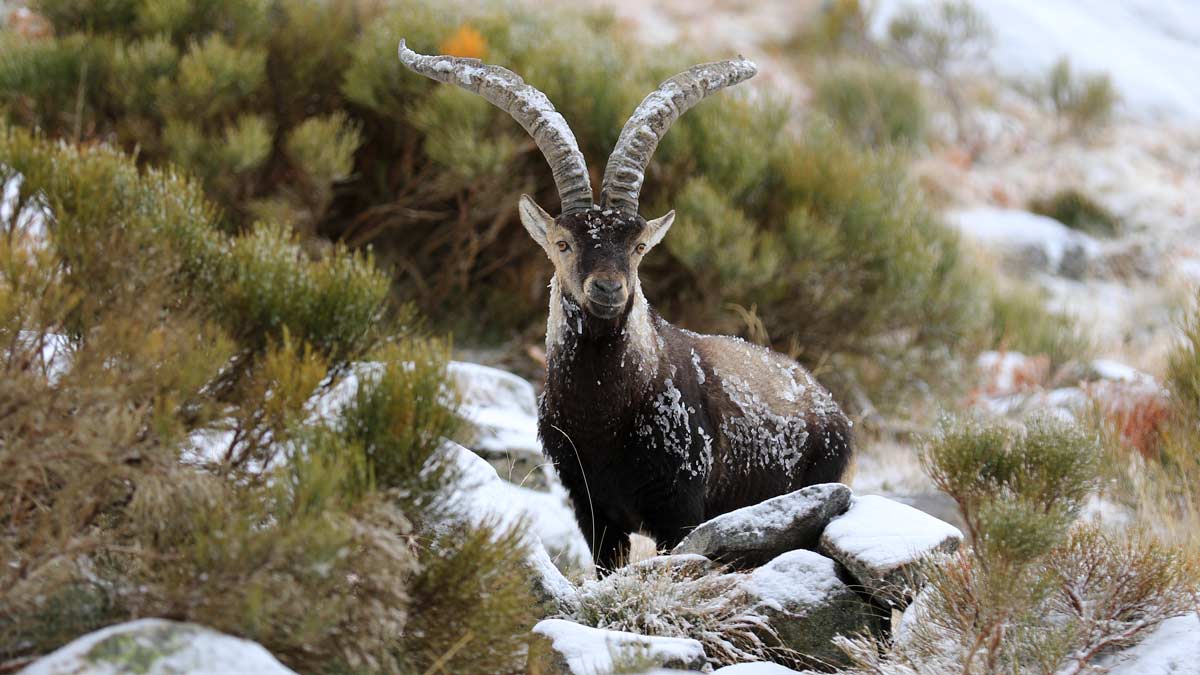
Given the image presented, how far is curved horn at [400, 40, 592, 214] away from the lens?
17.3ft

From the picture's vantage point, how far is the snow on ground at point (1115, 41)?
23.5 meters

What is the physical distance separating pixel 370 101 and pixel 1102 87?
16.4 metres

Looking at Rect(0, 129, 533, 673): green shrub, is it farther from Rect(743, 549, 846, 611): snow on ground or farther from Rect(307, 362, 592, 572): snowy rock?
Rect(307, 362, 592, 572): snowy rock

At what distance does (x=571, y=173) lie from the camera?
5258 millimetres

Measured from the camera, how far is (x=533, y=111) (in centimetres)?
539

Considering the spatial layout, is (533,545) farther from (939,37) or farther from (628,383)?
(939,37)

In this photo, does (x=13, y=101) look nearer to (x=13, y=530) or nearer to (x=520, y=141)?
(x=520, y=141)

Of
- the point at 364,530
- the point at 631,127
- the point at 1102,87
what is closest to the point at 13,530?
the point at 364,530

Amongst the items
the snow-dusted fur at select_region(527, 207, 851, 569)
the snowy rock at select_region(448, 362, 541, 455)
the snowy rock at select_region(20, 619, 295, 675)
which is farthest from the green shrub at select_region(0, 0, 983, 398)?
the snowy rock at select_region(20, 619, 295, 675)

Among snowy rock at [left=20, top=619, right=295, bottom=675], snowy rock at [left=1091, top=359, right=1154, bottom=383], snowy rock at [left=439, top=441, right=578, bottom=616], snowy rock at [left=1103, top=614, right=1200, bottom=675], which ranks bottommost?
snowy rock at [left=1091, top=359, right=1154, bottom=383]

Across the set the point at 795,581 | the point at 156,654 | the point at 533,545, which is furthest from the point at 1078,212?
the point at 156,654

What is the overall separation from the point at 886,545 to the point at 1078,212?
1515 cm

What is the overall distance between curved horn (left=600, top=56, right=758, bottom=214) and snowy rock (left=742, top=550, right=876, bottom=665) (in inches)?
68.5

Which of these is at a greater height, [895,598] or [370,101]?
[370,101]
